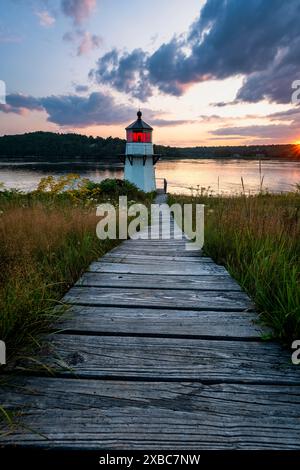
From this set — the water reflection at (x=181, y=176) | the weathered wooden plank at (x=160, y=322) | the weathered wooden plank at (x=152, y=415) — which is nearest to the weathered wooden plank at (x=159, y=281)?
the weathered wooden plank at (x=160, y=322)

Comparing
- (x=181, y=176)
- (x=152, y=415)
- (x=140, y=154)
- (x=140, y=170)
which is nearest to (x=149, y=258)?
(x=152, y=415)

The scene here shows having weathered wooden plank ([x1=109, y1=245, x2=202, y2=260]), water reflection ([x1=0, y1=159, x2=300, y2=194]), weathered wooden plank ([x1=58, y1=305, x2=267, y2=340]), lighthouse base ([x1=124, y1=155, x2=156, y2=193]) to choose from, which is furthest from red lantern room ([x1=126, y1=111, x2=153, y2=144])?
weathered wooden plank ([x1=58, y1=305, x2=267, y2=340])

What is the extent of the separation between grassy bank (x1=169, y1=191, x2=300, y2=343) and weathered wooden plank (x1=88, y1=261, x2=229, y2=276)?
7.5 inches

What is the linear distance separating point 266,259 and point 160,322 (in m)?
1.09

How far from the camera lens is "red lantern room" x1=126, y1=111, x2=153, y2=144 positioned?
22.7 m

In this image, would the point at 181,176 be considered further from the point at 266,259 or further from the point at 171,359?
the point at 171,359

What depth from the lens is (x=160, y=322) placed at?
175 cm

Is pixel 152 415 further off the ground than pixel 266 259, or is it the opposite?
pixel 266 259

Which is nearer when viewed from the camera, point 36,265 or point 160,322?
point 160,322

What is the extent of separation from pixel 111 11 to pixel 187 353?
13.1 m

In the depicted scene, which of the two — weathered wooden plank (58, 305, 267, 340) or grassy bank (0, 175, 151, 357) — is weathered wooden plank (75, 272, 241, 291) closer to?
grassy bank (0, 175, 151, 357)

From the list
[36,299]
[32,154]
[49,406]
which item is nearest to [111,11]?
[36,299]

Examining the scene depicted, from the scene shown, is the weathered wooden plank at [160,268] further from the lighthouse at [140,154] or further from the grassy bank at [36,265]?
the lighthouse at [140,154]
